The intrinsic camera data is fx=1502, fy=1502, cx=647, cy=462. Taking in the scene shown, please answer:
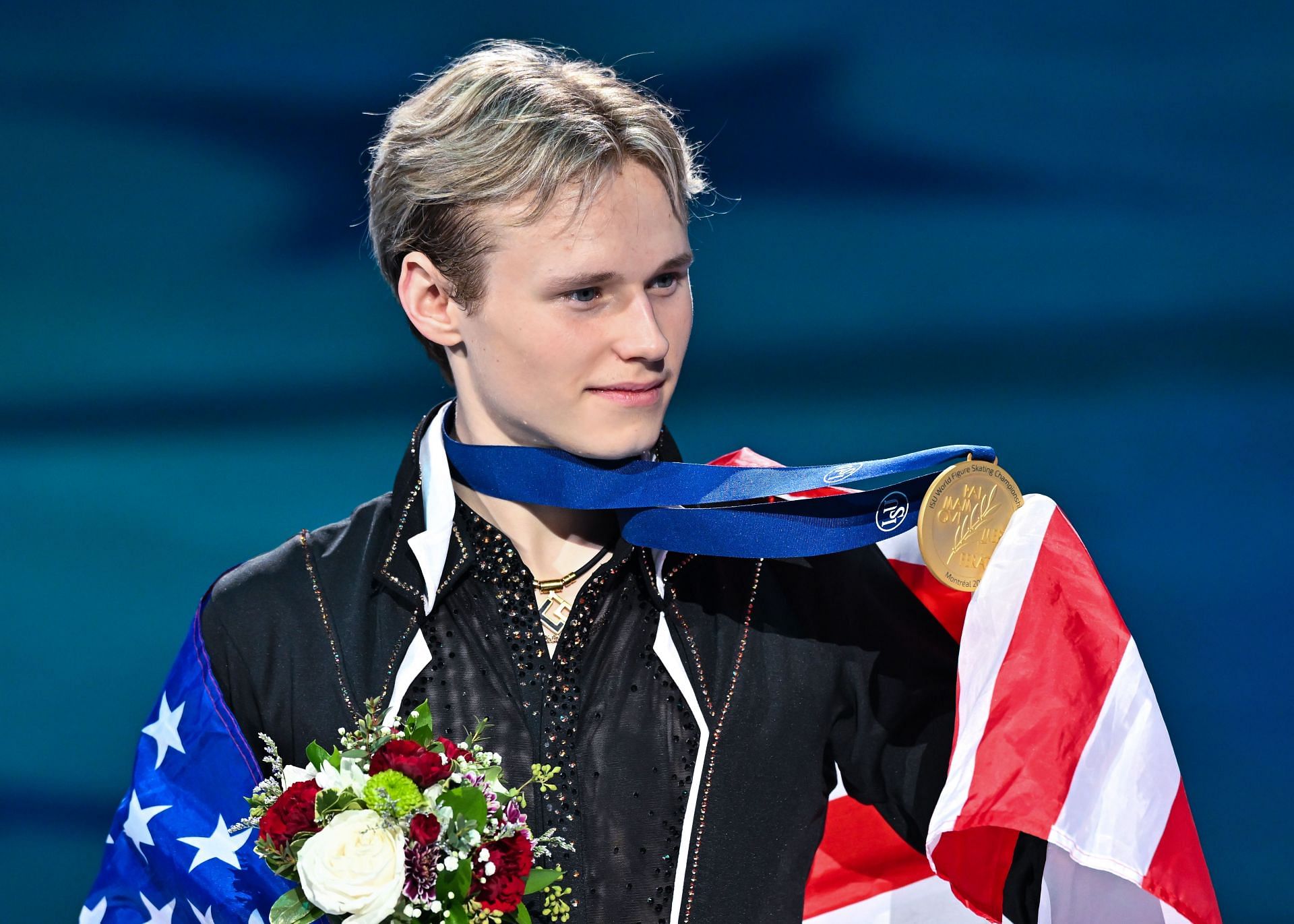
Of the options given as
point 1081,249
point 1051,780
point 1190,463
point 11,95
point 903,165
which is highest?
point 11,95

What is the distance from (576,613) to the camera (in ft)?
6.68

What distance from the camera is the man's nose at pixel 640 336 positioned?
189cm

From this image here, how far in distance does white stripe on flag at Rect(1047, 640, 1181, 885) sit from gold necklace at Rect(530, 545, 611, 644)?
696 millimetres

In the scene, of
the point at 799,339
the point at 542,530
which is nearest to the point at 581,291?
the point at 542,530

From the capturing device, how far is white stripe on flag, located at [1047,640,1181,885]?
1.83 m

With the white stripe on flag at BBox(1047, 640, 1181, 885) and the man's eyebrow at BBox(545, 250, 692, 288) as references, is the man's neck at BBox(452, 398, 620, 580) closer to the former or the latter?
the man's eyebrow at BBox(545, 250, 692, 288)

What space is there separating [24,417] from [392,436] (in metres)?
0.75

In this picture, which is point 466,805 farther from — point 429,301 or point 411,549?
point 429,301

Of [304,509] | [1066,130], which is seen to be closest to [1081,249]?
[1066,130]

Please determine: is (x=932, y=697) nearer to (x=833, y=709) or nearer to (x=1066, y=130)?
(x=833, y=709)

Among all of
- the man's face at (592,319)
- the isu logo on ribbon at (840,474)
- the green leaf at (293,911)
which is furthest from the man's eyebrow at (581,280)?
the green leaf at (293,911)

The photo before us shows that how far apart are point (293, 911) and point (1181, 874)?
3.51 feet

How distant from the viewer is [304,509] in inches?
123

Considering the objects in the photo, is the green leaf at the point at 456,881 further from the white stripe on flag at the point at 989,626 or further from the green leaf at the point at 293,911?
the white stripe on flag at the point at 989,626
